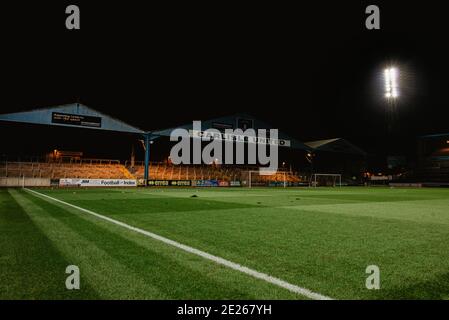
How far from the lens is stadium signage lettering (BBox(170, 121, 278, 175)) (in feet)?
118

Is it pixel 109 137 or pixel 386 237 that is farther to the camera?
pixel 109 137

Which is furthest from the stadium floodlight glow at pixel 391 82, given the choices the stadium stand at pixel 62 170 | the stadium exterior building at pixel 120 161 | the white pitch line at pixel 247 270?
the white pitch line at pixel 247 270

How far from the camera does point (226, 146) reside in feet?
142

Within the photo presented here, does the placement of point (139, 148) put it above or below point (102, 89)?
below

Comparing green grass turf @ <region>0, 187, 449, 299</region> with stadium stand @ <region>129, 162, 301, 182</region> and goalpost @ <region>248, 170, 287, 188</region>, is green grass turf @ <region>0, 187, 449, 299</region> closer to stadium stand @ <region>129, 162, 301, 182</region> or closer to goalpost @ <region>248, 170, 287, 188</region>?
stadium stand @ <region>129, 162, 301, 182</region>

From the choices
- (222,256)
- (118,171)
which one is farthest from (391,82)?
(222,256)

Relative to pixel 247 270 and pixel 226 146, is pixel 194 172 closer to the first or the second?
pixel 226 146

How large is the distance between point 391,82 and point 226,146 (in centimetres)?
2202

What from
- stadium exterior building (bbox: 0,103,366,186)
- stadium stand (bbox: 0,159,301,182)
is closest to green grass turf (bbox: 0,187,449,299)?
stadium exterior building (bbox: 0,103,366,186)

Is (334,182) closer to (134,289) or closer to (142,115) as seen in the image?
(142,115)

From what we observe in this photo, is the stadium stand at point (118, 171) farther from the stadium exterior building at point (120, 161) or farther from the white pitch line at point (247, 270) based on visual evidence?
the white pitch line at point (247, 270)

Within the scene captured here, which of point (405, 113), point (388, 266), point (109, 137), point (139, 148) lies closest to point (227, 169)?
point (139, 148)
